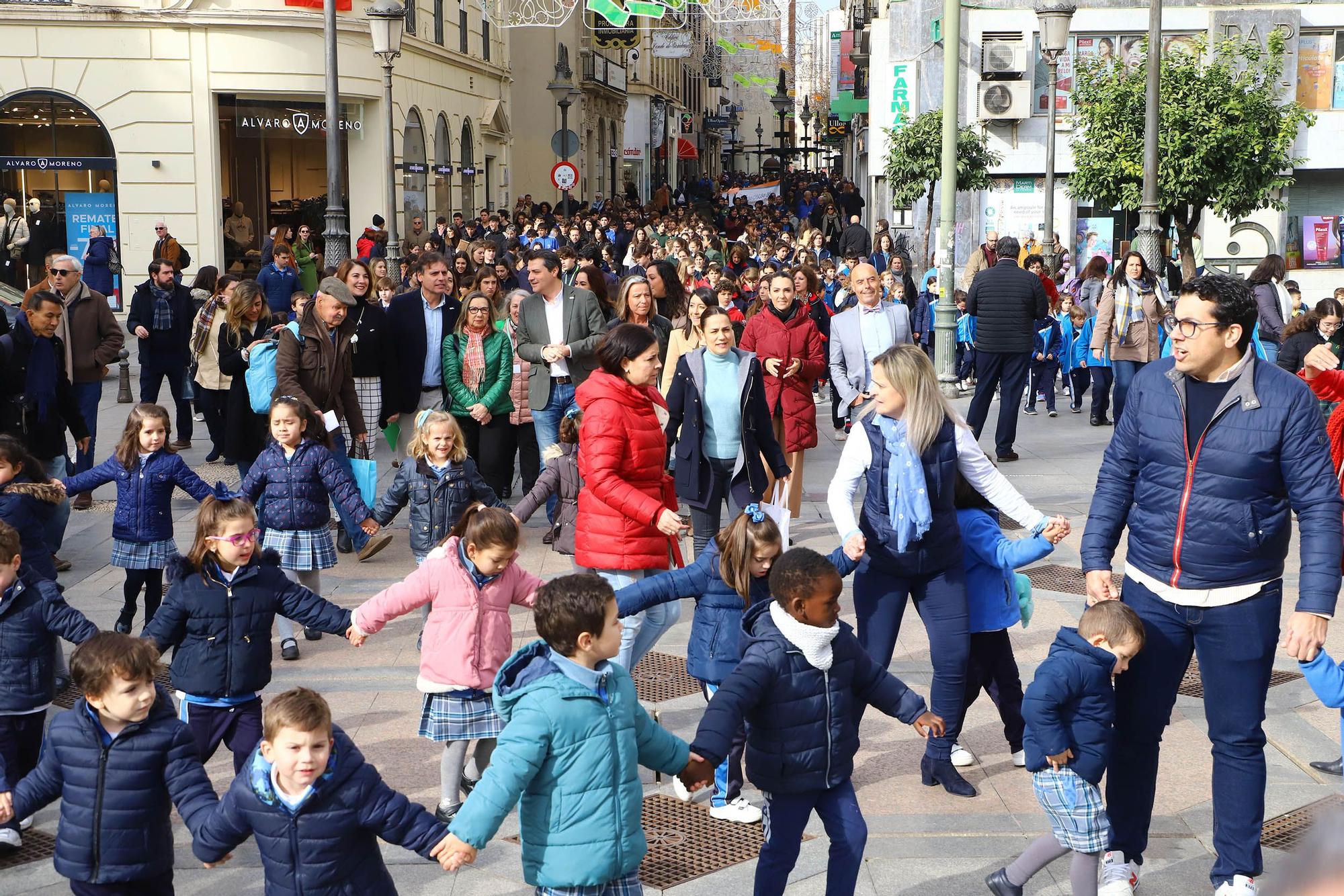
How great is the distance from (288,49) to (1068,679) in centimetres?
2515

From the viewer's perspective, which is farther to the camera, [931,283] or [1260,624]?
[931,283]

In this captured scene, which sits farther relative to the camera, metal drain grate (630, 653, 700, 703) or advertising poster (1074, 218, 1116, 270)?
advertising poster (1074, 218, 1116, 270)

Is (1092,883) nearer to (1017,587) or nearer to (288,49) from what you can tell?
(1017,587)

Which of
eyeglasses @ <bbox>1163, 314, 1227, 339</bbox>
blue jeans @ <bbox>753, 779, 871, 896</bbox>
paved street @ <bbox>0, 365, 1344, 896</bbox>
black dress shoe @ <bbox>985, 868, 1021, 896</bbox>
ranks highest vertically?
eyeglasses @ <bbox>1163, 314, 1227, 339</bbox>

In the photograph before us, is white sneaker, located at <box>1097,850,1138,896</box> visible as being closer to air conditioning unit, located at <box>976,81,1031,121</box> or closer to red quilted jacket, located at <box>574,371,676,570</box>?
red quilted jacket, located at <box>574,371,676,570</box>

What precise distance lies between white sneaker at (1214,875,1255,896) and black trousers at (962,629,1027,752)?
1245mm

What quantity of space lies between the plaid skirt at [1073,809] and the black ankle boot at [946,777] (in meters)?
1.18

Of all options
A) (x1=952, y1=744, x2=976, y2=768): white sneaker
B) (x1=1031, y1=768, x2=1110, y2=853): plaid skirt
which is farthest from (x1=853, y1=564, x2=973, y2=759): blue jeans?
(x1=1031, y1=768, x2=1110, y2=853): plaid skirt

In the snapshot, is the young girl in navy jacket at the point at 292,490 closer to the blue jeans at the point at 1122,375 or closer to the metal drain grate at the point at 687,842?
the metal drain grate at the point at 687,842

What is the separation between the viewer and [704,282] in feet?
51.8

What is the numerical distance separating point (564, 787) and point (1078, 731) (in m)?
1.72

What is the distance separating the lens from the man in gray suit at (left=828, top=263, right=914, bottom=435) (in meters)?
10.5

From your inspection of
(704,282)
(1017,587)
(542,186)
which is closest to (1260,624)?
(1017,587)

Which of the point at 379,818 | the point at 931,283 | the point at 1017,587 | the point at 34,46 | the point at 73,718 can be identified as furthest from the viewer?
the point at 34,46
